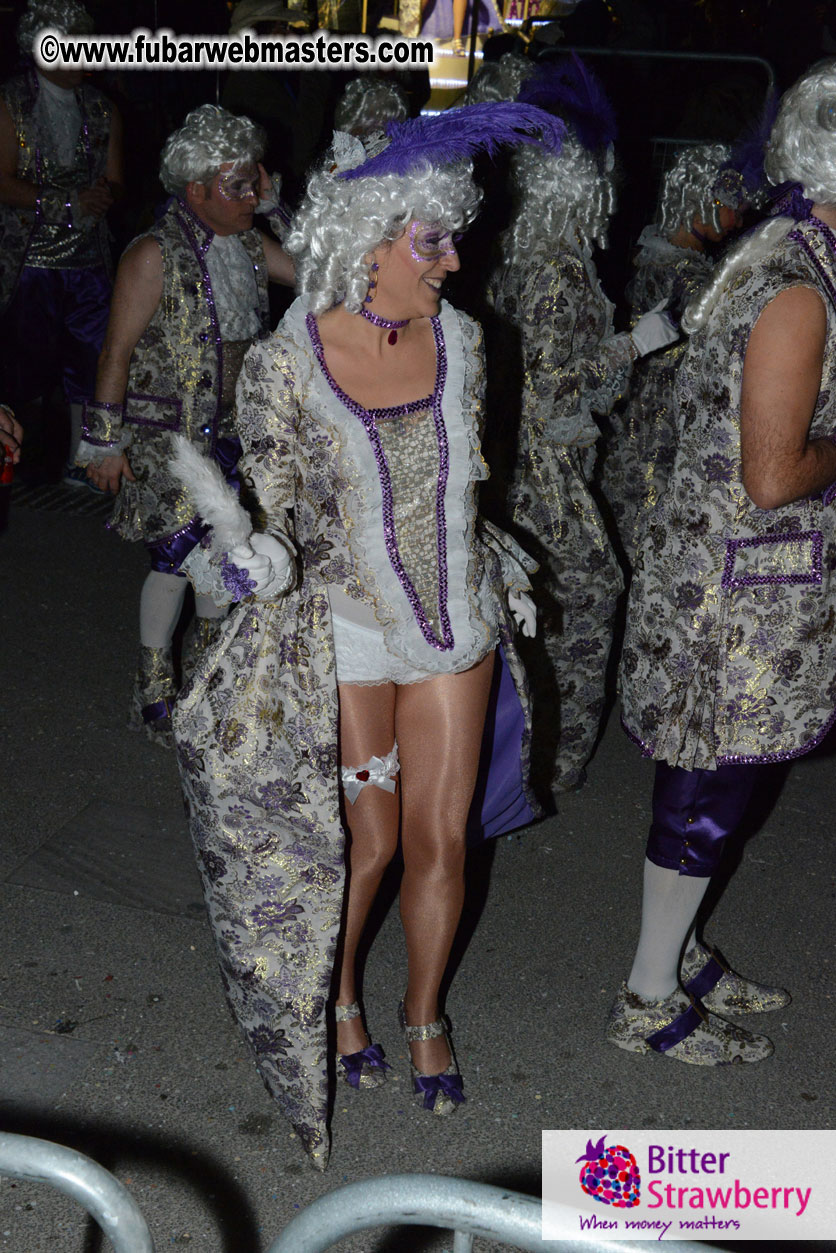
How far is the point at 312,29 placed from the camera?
7141 mm

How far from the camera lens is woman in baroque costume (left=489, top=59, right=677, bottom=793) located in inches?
132

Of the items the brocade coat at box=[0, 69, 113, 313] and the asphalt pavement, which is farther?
the brocade coat at box=[0, 69, 113, 313]

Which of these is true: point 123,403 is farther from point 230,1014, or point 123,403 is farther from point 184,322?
point 230,1014

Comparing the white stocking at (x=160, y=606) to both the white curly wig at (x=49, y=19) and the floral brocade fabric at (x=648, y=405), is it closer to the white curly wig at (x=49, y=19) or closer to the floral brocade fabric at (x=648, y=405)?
the floral brocade fabric at (x=648, y=405)

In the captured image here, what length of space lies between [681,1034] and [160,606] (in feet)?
7.14

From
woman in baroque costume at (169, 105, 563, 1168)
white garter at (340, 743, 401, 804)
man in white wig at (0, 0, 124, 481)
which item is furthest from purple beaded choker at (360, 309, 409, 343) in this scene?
man in white wig at (0, 0, 124, 481)

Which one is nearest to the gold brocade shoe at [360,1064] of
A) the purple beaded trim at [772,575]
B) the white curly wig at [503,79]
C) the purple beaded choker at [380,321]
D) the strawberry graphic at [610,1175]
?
the strawberry graphic at [610,1175]

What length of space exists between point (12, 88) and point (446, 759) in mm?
4098

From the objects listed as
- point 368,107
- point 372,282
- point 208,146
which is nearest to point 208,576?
point 372,282

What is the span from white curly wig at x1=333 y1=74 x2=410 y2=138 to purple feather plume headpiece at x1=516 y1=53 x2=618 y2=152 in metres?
0.86

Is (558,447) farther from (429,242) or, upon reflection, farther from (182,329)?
(429,242)

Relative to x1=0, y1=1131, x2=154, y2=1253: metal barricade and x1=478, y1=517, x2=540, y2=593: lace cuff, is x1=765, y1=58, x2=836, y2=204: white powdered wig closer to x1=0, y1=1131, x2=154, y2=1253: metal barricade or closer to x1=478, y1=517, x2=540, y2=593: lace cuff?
x1=478, y1=517, x2=540, y2=593: lace cuff

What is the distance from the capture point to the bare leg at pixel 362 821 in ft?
8.15

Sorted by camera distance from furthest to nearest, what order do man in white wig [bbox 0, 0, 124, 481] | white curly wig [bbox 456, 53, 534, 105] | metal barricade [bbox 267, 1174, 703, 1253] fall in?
1. man in white wig [bbox 0, 0, 124, 481]
2. white curly wig [bbox 456, 53, 534, 105]
3. metal barricade [bbox 267, 1174, 703, 1253]
